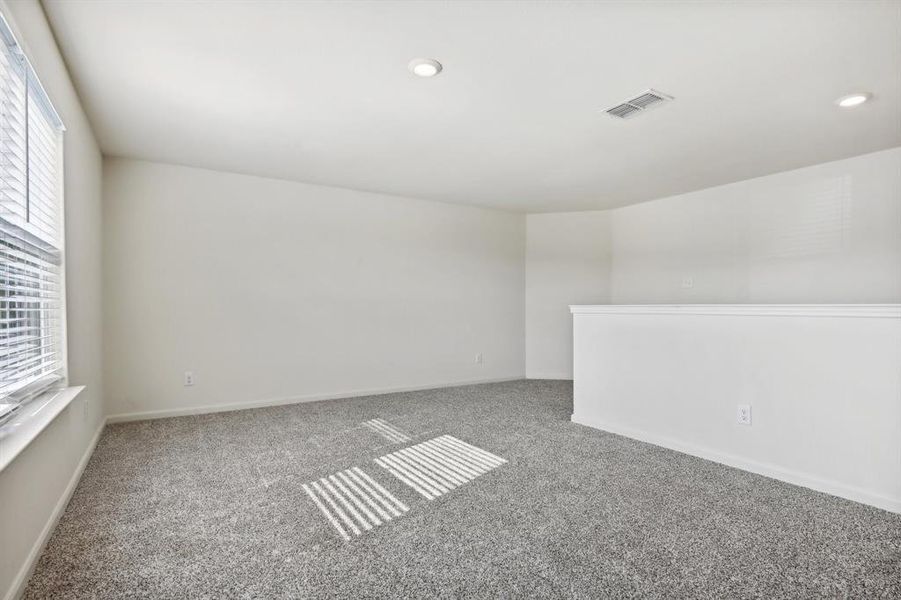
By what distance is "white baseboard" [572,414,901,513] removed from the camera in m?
2.20

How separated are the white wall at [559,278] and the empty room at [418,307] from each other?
2.44 feet

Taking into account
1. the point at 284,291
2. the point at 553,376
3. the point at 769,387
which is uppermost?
the point at 284,291

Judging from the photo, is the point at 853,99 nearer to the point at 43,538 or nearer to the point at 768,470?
the point at 768,470

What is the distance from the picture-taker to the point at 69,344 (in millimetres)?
2439

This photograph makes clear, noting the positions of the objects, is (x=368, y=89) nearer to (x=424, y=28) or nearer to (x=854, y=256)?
(x=424, y=28)

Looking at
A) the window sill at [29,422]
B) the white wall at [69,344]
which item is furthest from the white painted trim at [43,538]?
the window sill at [29,422]

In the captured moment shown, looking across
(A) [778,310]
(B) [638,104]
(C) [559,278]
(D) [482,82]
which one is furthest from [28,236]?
(C) [559,278]

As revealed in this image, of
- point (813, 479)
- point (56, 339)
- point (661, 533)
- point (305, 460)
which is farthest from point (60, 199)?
point (813, 479)

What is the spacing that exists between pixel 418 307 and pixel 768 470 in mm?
3473

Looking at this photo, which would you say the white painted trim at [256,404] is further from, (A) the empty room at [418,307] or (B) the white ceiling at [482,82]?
(B) the white ceiling at [482,82]

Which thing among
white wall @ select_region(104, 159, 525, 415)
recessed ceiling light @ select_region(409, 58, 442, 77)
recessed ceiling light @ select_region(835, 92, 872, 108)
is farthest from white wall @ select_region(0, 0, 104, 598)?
recessed ceiling light @ select_region(835, 92, 872, 108)

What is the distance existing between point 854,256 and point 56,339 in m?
5.62

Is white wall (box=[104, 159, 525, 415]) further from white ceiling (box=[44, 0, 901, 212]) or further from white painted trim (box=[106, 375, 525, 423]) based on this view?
white ceiling (box=[44, 0, 901, 212])

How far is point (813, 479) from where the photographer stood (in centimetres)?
239
